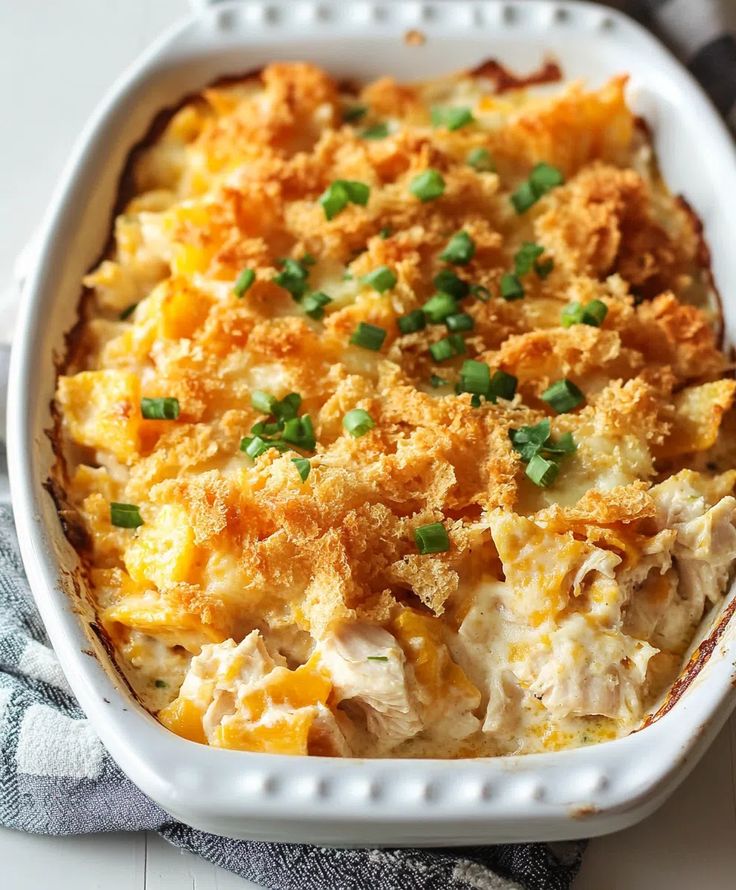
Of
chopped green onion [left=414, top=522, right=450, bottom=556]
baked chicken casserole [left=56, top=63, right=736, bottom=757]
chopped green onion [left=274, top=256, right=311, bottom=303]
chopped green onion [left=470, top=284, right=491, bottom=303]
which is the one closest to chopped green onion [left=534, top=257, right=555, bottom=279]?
baked chicken casserole [left=56, top=63, right=736, bottom=757]

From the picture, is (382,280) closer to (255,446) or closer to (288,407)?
(288,407)

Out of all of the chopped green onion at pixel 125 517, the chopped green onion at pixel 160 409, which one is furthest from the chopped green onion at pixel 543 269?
the chopped green onion at pixel 125 517

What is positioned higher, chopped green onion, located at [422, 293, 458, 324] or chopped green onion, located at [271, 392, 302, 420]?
chopped green onion, located at [422, 293, 458, 324]

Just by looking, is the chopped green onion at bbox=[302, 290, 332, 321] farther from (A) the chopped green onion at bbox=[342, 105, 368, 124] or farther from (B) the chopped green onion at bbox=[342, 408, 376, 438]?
(A) the chopped green onion at bbox=[342, 105, 368, 124]

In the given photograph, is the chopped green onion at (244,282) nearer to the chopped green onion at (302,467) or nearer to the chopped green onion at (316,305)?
the chopped green onion at (316,305)

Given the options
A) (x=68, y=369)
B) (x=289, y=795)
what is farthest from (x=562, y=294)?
(x=289, y=795)

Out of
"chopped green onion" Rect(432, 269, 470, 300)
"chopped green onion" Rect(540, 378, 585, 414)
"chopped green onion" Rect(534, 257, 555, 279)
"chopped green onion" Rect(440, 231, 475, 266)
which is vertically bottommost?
"chopped green onion" Rect(540, 378, 585, 414)
